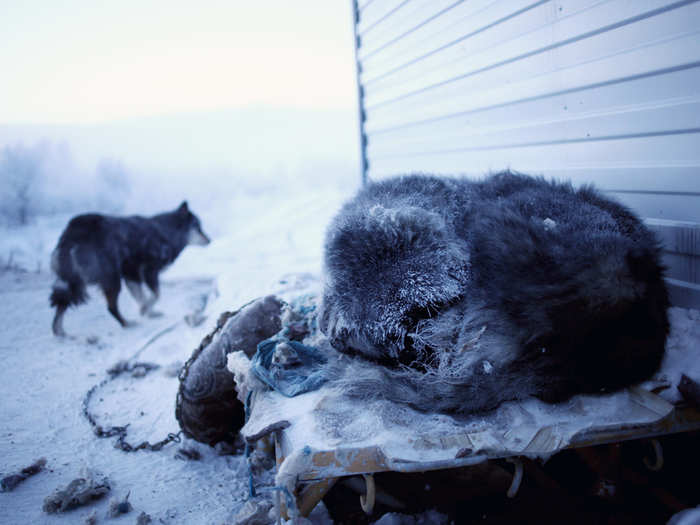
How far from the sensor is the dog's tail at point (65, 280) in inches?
187

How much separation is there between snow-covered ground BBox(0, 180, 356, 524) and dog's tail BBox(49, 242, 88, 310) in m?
0.42

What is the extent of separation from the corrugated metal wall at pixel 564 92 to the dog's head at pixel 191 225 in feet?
13.0

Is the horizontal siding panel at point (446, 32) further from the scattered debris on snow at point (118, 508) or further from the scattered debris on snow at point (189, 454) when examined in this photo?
the scattered debris on snow at point (118, 508)

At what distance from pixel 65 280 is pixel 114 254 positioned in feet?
2.09

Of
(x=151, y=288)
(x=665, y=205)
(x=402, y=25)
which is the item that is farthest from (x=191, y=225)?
(x=665, y=205)

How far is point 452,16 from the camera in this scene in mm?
3369

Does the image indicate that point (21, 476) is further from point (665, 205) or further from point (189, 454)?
point (665, 205)

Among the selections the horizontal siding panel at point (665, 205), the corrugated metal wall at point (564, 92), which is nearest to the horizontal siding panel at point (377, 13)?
the corrugated metal wall at point (564, 92)

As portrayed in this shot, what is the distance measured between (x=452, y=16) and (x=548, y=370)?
3006 mm

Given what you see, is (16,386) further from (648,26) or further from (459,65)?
(648,26)

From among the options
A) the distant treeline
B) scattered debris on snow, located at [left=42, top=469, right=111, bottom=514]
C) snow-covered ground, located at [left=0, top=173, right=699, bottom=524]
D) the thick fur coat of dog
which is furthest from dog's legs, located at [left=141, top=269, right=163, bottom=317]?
scattered debris on snow, located at [left=42, top=469, right=111, bottom=514]

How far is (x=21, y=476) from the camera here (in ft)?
7.38

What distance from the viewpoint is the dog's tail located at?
4.76 metres

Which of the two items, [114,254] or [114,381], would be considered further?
[114,254]
